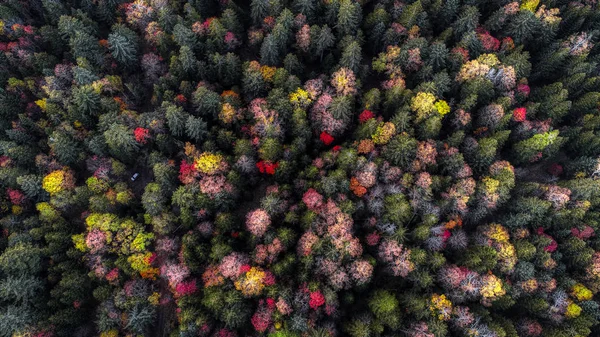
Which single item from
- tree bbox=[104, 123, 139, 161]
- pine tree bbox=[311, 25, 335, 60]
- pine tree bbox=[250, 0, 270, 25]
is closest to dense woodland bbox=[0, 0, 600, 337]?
pine tree bbox=[250, 0, 270, 25]

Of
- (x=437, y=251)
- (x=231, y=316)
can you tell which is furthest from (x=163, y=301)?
(x=437, y=251)

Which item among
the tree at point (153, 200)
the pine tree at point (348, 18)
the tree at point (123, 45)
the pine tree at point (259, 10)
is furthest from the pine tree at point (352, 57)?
the tree at point (123, 45)

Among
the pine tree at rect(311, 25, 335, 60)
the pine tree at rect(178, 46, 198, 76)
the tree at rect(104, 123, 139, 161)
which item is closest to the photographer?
the tree at rect(104, 123, 139, 161)

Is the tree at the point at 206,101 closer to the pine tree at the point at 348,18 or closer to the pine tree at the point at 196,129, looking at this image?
the pine tree at the point at 196,129

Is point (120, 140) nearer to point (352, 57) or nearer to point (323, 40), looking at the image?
point (323, 40)

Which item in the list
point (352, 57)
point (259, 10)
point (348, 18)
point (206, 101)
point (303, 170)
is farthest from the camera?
point (259, 10)

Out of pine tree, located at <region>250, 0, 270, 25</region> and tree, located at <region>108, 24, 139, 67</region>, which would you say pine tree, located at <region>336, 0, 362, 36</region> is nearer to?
pine tree, located at <region>250, 0, 270, 25</region>

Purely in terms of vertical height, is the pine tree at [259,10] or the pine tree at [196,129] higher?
the pine tree at [259,10]

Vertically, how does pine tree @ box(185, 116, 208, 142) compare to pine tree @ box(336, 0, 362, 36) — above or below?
below

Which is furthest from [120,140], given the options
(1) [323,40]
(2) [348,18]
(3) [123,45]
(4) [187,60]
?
(2) [348,18]

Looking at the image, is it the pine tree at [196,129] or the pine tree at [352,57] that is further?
the pine tree at [352,57]
